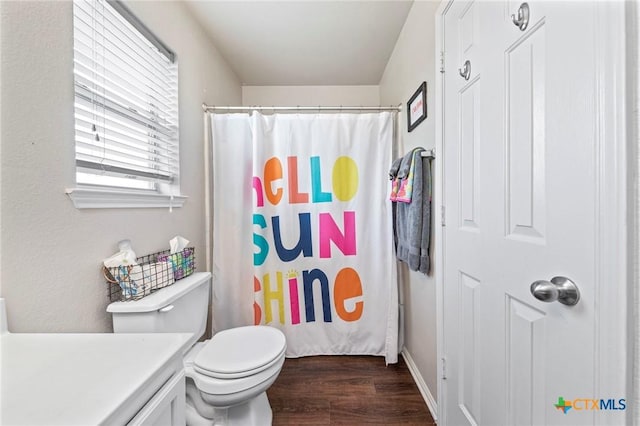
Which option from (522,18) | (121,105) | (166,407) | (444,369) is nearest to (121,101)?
(121,105)

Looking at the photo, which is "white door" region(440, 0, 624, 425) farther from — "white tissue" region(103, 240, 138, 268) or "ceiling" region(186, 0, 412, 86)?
"white tissue" region(103, 240, 138, 268)

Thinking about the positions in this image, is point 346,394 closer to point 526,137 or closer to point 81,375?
point 81,375

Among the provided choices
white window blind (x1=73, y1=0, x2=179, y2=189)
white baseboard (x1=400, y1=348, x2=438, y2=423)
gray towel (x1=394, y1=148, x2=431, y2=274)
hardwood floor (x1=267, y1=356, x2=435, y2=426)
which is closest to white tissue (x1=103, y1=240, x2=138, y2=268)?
white window blind (x1=73, y1=0, x2=179, y2=189)

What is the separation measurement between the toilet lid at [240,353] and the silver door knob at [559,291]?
3.22 feet

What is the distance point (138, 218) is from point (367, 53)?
1997mm

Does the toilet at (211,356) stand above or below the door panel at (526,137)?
below

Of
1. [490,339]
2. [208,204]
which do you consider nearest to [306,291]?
[208,204]

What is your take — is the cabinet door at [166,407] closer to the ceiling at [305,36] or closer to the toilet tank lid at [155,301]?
the toilet tank lid at [155,301]

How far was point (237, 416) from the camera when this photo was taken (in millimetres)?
1137

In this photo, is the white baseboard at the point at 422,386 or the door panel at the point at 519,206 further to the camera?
the white baseboard at the point at 422,386

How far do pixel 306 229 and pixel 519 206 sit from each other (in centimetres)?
125

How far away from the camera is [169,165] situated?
1.38 m

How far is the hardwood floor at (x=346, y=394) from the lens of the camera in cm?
130

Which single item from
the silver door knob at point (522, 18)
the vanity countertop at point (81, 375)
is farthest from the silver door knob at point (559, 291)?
the vanity countertop at point (81, 375)
